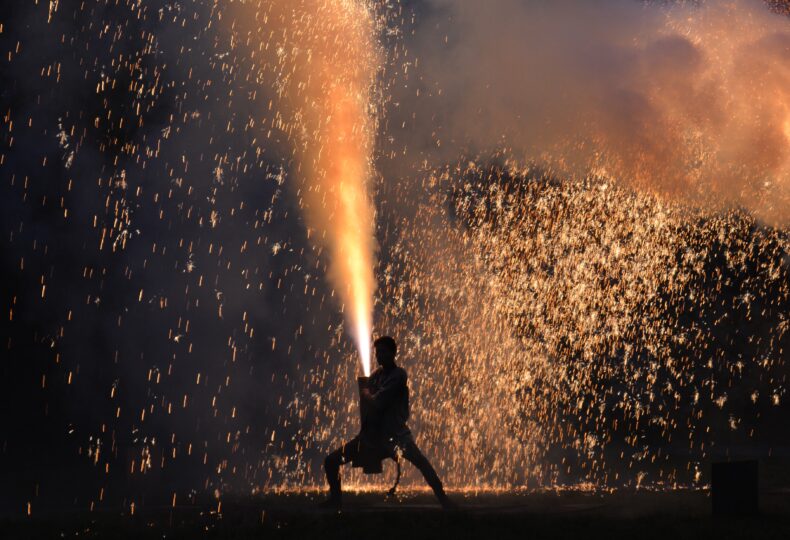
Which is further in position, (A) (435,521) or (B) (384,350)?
(B) (384,350)

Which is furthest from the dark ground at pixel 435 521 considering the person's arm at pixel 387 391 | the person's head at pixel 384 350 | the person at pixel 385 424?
the person's head at pixel 384 350

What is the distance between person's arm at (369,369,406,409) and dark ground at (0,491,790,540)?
0.96 metres

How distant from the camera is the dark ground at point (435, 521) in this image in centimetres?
675

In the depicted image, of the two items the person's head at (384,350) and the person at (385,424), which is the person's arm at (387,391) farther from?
the person's head at (384,350)

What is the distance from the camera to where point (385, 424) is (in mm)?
8844

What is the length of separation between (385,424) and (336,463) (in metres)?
0.59

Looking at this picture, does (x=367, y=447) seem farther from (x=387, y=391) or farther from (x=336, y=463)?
(x=387, y=391)

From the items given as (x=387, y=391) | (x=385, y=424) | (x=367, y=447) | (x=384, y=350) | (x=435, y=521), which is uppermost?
(x=384, y=350)

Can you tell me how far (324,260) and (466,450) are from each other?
6939 mm

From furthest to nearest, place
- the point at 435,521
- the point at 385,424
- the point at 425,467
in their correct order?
the point at 385,424
the point at 425,467
the point at 435,521

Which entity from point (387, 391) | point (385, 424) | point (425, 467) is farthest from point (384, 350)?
point (425, 467)

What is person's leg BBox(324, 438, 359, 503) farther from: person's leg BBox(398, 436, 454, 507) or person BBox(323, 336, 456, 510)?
person's leg BBox(398, 436, 454, 507)

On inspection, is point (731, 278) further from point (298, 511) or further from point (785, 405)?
point (298, 511)

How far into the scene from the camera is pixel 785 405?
25.4 metres
